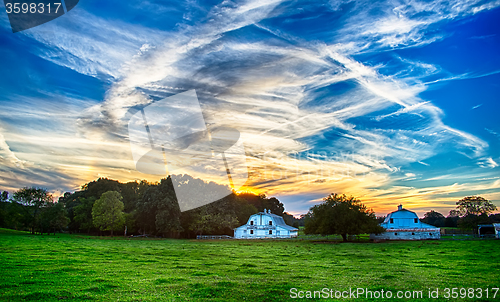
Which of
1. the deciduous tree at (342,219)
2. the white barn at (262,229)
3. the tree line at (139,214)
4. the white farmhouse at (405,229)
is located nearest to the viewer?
the deciduous tree at (342,219)

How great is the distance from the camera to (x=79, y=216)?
79375mm

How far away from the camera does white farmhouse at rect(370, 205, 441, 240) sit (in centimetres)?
6278

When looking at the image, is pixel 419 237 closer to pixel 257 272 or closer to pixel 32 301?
pixel 257 272

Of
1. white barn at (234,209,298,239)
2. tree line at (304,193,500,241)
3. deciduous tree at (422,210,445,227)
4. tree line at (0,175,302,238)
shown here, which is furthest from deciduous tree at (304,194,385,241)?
deciduous tree at (422,210,445,227)

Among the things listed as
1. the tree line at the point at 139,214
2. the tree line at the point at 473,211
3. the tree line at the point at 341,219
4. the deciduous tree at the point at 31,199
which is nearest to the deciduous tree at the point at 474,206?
the tree line at the point at 473,211

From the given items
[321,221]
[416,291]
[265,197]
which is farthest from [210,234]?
[416,291]

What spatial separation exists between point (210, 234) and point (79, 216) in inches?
1382

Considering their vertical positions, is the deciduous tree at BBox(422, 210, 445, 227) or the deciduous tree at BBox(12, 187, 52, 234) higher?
the deciduous tree at BBox(12, 187, 52, 234)

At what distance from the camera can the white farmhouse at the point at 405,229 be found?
62.8m

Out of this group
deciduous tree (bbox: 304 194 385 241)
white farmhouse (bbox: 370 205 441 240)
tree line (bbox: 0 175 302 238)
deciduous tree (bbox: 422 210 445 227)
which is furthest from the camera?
deciduous tree (bbox: 422 210 445 227)

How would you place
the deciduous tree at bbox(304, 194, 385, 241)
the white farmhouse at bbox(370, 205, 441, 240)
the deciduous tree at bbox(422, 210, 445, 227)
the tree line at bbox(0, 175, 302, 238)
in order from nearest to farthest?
the deciduous tree at bbox(304, 194, 385, 241) < the white farmhouse at bbox(370, 205, 441, 240) < the tree line at bbox(0, 175, 302, 238) < the deciduous tree at bbox(422, 210, 445, 227)

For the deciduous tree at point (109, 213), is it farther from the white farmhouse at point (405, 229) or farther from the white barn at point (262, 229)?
the white farmhouse at point (405, 229)

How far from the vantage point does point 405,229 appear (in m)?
64.5

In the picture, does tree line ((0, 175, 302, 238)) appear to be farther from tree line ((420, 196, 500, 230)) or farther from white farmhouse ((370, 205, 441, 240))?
tree line ((420, 196, 500, 230))
